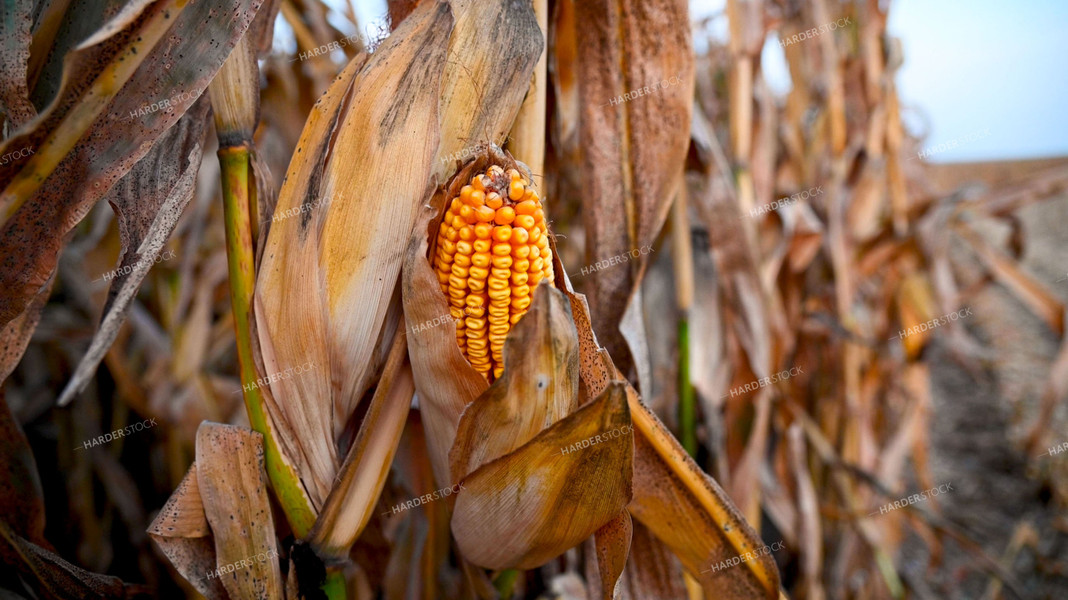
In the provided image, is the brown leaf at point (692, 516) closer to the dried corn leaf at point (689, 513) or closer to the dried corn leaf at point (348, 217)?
the dried corn leaf at point (689, 513)

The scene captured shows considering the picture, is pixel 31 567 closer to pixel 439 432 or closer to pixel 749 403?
pixel 439 432

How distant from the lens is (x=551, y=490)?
56cm

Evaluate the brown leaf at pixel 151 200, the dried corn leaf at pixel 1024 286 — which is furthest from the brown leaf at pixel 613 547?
the dried corn leaf at pixel 1024 286

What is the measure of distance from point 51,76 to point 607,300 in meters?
0.75

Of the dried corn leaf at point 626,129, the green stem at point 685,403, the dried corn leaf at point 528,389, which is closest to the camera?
the dried corn leaf at point 528,389

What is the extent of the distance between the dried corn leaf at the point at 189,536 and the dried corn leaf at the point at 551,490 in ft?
0.90

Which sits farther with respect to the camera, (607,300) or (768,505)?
(768,505)

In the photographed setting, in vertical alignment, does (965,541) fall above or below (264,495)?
below

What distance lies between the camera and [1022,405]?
8.45ft

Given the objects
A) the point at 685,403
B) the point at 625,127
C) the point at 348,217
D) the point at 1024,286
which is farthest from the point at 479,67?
the point at 1024,286

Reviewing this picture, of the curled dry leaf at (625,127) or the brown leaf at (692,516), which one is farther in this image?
the curled dry leaf at (625,127)

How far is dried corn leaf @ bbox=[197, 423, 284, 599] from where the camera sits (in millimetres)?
588

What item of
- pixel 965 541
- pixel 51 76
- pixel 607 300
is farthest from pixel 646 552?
pixel 965 541

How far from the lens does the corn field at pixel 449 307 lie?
0.56 m
